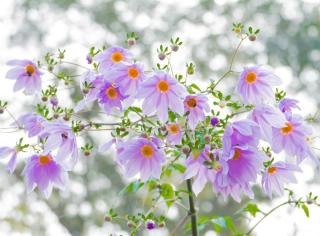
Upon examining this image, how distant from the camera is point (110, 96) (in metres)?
1.02

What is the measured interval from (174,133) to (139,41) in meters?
4.41

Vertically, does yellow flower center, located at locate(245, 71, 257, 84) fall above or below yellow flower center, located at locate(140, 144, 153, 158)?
above

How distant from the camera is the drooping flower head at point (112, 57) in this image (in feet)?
3.54

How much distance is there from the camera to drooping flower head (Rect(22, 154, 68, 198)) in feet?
3.41

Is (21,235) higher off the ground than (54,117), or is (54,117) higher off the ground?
(21,235)

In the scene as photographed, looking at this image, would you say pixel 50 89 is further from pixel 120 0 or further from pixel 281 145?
pixel 120 0

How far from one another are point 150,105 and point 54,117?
0.60 ft

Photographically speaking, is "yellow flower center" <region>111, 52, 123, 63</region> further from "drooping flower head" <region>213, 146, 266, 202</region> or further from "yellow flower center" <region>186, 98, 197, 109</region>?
"drooping flower head" <region>213, 146, 266, 202</region>

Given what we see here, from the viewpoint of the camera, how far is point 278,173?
107 centimetres

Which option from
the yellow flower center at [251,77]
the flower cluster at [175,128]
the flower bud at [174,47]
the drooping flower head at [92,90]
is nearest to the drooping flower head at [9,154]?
the flower cluster at [175,128]

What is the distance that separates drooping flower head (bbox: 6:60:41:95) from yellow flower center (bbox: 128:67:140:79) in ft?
0.81

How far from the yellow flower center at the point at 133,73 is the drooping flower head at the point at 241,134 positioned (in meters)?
Result: 0.21

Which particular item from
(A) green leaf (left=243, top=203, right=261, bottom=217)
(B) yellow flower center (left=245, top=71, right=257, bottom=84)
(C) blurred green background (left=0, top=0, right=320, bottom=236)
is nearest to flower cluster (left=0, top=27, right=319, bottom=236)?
(B) yellow flower center (left=245, top=71, right=257, bottom=84)

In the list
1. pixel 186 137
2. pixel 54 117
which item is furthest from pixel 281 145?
pixel 54 117
